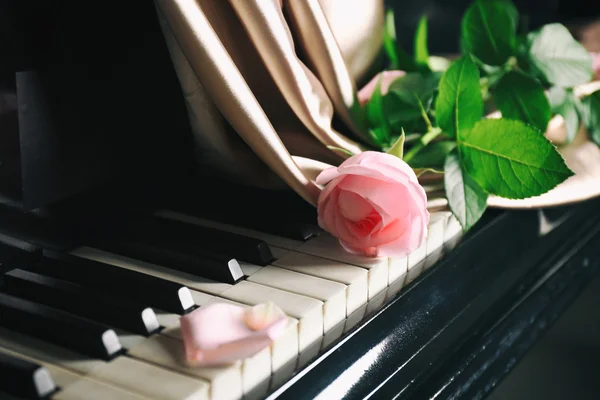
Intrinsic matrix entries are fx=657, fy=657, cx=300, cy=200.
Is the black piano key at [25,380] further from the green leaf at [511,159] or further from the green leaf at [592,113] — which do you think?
the green leaf at [592,113]

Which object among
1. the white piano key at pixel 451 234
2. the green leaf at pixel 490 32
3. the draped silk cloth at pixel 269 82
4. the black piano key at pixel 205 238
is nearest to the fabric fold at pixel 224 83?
the draped silk cloth at pixel 269 82

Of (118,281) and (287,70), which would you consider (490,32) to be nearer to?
(287,70)

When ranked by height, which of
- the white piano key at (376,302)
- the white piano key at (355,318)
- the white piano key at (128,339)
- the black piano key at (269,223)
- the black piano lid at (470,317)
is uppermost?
the white piano key at (128,339)

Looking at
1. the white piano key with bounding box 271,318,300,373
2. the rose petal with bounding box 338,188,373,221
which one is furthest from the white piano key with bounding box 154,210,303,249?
the white piano key with bounding box 271,318,300,373

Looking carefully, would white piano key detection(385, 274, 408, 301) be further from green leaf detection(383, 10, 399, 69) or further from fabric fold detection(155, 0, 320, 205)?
green leaf detection(383, 10, 399, 69)

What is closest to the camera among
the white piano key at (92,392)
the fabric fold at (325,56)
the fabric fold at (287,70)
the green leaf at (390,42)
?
the white piano key at (92,392)

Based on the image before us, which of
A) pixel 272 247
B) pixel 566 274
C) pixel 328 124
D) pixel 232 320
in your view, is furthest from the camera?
pixel 566 274

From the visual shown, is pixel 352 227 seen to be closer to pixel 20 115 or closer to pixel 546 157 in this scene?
pixel 546 157

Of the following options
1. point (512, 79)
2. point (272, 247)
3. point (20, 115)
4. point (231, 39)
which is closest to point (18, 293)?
point (20, 115)
